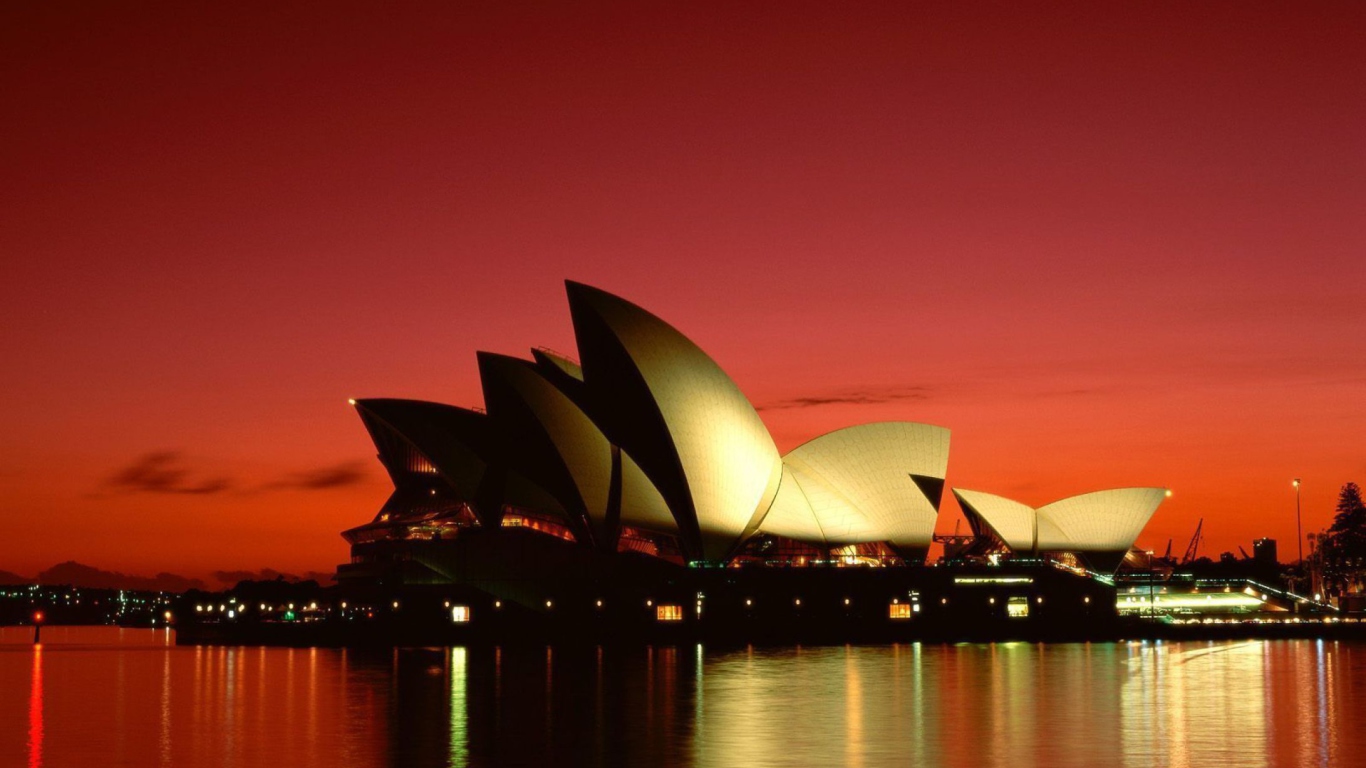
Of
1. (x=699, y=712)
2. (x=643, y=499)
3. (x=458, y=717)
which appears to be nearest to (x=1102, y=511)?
(x=643, y=499)

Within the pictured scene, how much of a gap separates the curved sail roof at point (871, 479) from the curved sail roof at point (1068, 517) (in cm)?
1020

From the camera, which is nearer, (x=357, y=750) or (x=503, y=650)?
(x=357, y=750)

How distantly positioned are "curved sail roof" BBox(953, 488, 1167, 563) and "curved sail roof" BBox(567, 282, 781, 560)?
917 inches

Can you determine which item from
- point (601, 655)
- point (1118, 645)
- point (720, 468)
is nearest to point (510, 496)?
point (720, 468)

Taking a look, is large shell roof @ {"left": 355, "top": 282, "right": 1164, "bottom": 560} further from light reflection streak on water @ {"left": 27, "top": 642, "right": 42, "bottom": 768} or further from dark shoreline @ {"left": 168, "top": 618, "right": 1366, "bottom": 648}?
light reflection streak on water @ {"left": 27, "top": 642, "right": 42, "bottom": 768}

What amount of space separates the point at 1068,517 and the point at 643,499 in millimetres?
33335

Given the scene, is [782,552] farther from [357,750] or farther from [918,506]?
[357,750]

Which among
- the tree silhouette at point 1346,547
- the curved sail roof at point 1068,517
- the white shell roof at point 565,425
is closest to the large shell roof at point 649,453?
the white shell roof at point 565,425

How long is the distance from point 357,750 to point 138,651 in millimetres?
59307

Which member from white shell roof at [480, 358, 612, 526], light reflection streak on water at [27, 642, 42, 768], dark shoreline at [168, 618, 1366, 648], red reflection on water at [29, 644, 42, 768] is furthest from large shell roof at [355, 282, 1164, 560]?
red reflection on water at [29, 644, 42, 768]

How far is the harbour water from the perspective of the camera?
23.1 m

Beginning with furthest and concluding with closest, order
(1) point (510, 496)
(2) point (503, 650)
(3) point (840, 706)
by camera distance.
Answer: (1) point (510, 496), (2) point (503, 650), (3) point (840, 706)

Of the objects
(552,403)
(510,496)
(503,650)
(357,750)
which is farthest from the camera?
(510,496)

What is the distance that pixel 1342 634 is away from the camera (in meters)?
77.8
